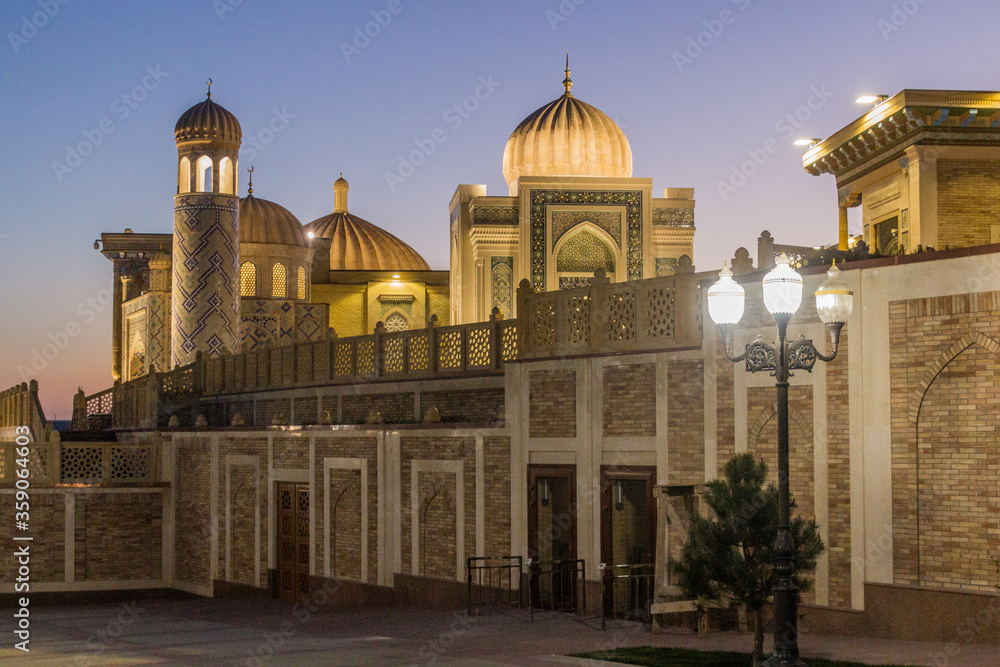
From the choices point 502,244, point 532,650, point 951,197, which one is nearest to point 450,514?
point 532,650

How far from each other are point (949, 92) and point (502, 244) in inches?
477

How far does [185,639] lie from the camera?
1467cm

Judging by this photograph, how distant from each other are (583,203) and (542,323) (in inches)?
481

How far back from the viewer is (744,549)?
10.7 metres

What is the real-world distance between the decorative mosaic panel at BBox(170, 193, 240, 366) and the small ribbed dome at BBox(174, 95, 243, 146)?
199 centimetres

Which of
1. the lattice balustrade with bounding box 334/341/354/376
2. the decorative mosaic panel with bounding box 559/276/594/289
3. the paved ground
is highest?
the decorative mosaic panel with bounding box 559/276/594/289

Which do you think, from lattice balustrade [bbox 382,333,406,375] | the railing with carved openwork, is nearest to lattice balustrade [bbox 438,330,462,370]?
lattice balustrade [bbox 382,333,406,375]

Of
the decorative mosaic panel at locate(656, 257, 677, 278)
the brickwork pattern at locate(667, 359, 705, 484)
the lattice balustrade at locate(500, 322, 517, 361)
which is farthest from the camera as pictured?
the decorative mosaic panel at locate(656, 257, 677, 278)

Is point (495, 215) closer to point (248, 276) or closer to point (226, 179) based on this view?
point (226, 179)

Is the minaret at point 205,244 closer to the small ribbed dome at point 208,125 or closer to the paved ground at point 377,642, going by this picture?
the small ribbed dome at point 208,125

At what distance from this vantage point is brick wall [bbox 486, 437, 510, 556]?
15.9 meters

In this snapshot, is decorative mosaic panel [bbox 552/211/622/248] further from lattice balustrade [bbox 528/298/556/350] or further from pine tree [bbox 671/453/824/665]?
pine tree [bbox 671/453/824/665]

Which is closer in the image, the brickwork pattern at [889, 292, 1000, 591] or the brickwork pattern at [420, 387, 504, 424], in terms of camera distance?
the brickwork pattern at [889, 292, 1000, 591]

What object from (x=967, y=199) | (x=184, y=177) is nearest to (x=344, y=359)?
(x=967, y=199)
